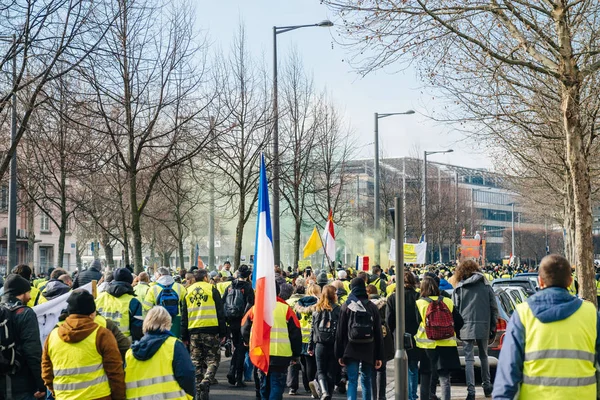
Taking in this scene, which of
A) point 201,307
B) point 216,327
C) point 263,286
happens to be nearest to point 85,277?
point 201,307

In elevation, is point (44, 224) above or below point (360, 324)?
above

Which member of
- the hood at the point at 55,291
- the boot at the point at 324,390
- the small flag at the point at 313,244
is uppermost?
the small flag at the point at 313,244

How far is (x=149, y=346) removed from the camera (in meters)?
6.42

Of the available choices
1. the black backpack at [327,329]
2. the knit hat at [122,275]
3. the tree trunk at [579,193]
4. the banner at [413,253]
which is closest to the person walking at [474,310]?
the black backpack at [327,329]

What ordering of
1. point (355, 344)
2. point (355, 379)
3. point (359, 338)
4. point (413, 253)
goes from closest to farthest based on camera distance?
point (359, 338) → point (355, 344) → point (355, 379) → point (413, 253)

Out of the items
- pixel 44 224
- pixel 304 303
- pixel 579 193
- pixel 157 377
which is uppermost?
pixel 44 224

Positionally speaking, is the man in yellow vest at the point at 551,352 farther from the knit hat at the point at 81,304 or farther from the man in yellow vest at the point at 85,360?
the knit hat at the point at 81,304

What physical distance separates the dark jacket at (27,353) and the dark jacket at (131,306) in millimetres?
2723

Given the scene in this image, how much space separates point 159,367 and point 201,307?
5.42m

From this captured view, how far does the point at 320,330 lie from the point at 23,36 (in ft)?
20.8

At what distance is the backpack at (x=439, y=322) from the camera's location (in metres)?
10.5

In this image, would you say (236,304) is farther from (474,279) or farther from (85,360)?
(85,360)

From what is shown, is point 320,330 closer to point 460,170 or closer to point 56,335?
point 56,335

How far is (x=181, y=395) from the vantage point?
21.2ft
